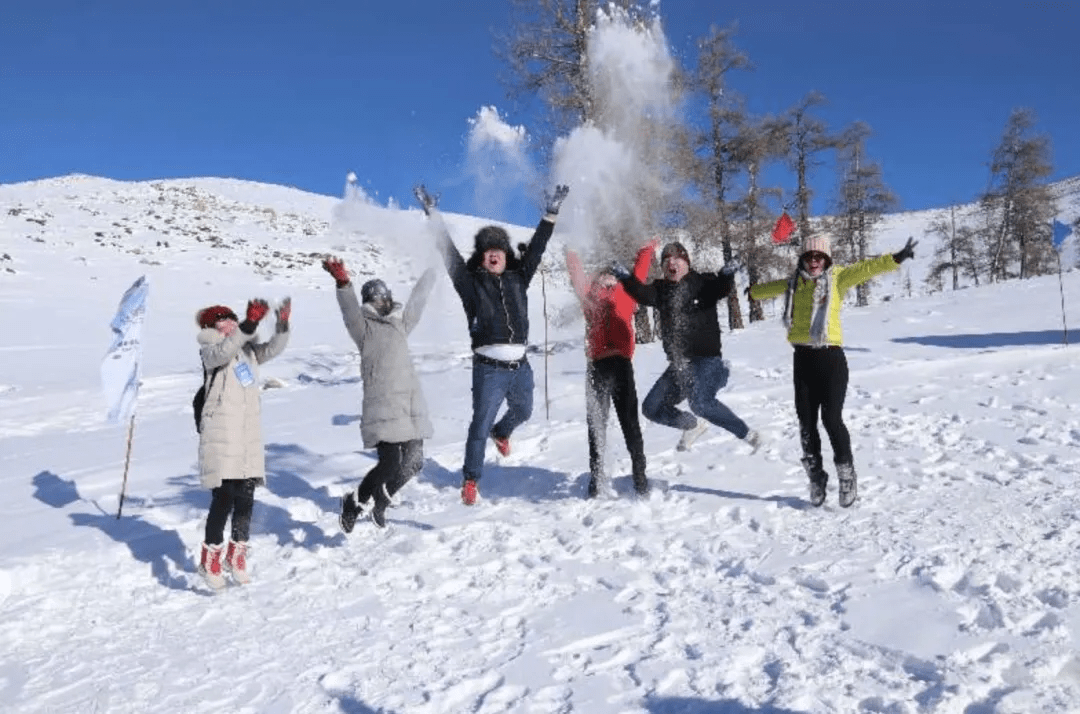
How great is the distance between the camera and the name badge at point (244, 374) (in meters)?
5.37

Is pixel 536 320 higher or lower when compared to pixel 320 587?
higher

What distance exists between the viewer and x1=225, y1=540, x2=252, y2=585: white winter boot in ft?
17.2

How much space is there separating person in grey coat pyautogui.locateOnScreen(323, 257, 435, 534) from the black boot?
111 inches

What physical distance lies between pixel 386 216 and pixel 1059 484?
627 centimetres

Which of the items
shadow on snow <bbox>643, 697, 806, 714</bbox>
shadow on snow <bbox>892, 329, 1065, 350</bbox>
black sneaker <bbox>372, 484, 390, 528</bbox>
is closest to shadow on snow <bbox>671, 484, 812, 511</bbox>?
black sneaker <bbox>372, 484, 390, 528</bbox>

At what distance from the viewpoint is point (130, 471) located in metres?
8.70

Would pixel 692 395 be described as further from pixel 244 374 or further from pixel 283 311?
pixel 244 374

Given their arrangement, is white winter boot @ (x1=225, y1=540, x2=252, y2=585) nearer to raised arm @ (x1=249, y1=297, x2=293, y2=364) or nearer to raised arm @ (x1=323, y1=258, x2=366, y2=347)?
raised arm @ (x1=249, y1=297, x2=293, y2=364)

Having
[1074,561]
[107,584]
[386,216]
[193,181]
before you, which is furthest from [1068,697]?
[193,181]

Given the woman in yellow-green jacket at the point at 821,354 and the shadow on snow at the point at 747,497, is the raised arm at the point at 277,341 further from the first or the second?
the woman in yellow-green jacket at the point at 821,354

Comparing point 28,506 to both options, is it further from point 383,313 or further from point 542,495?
point 542,495

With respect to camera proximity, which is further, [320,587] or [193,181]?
[193,181]

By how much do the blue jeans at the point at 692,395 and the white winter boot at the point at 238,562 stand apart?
3.38m

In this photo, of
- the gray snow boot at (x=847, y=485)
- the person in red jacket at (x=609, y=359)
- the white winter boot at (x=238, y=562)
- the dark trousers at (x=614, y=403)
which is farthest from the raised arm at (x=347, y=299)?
the gray snow boot at (x=847, y=485)
